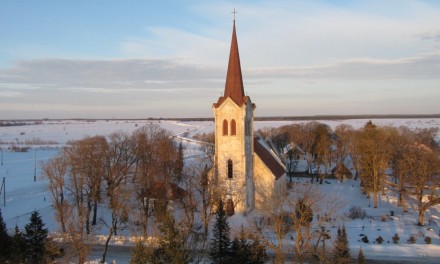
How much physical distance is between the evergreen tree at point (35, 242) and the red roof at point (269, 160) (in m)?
20.4

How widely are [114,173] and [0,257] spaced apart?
14.1 metres

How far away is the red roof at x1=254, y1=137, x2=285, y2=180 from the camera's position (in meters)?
37.0

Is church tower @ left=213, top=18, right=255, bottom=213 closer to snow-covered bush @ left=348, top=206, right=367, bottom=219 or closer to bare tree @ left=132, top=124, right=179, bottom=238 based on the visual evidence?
bare tree @ left=132, top=124, right=179, bottom=238

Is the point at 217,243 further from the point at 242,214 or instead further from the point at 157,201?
the point at 242,214

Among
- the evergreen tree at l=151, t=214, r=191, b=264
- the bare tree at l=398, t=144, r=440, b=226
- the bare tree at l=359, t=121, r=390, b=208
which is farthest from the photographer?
the bare tree at l=359, t=121, r=390, b=208

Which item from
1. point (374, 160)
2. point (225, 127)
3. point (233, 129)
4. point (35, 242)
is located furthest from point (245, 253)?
point (374, 160)

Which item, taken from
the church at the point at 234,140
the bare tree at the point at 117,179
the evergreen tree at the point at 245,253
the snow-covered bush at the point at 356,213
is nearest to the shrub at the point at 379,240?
the snow-covered bush at the point at 356,213

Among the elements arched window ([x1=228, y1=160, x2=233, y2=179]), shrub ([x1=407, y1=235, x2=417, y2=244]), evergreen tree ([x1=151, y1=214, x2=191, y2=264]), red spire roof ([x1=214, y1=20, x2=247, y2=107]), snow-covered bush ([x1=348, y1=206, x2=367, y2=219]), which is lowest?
shrub ([x1=407, y1=235, x2=417, y2=244])

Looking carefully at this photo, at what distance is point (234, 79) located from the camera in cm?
3306

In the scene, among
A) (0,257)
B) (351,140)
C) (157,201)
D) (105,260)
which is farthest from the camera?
(351,140)

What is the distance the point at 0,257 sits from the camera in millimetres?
20438

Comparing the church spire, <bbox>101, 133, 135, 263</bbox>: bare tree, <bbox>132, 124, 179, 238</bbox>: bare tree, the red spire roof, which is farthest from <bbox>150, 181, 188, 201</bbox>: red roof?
the church spire

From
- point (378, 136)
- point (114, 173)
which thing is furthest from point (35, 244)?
point (378, 136)

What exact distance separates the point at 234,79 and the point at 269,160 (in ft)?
33.5
